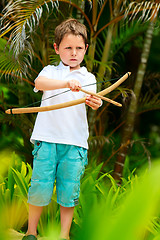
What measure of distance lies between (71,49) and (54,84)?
22 cm

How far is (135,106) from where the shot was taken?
312cm

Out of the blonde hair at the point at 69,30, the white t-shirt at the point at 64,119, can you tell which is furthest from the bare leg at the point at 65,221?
the blonde hair at the point at 69,30

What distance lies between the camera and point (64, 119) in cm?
159

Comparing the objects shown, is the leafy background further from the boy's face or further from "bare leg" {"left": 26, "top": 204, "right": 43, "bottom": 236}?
the boy's face

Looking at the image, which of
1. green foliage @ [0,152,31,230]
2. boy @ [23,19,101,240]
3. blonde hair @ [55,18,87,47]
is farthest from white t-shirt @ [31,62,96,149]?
green foliage @ [0,152,31,230]

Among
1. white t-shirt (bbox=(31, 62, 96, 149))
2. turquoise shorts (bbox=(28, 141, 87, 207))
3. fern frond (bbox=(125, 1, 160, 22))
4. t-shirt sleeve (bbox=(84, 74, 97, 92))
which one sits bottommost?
turquoise shorts (bbox=(28, 141, 87, 207))

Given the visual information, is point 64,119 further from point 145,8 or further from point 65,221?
point 145,8

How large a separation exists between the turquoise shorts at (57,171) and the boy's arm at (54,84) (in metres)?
0.28

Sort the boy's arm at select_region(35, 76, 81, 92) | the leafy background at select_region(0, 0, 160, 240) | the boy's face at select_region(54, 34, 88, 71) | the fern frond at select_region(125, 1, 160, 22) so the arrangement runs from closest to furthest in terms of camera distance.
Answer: the leafy background at select_region(0, 0, 160, 240)
the boy's arm at select_region(35, 76, 81, 92)
the boy's face at select_region(54, 34, 88, 71)
the fern frond at select_region(125, 1, 160, 22)

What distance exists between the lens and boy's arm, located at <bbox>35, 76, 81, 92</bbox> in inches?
55.0

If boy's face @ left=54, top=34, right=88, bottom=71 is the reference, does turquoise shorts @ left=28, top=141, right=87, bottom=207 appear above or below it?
below

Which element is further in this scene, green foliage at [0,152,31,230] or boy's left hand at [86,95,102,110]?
green foliage at [0,152,31,230]

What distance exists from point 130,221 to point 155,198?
38mm

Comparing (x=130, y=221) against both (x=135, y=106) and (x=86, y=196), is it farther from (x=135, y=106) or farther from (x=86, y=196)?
(x=135, y=106)
